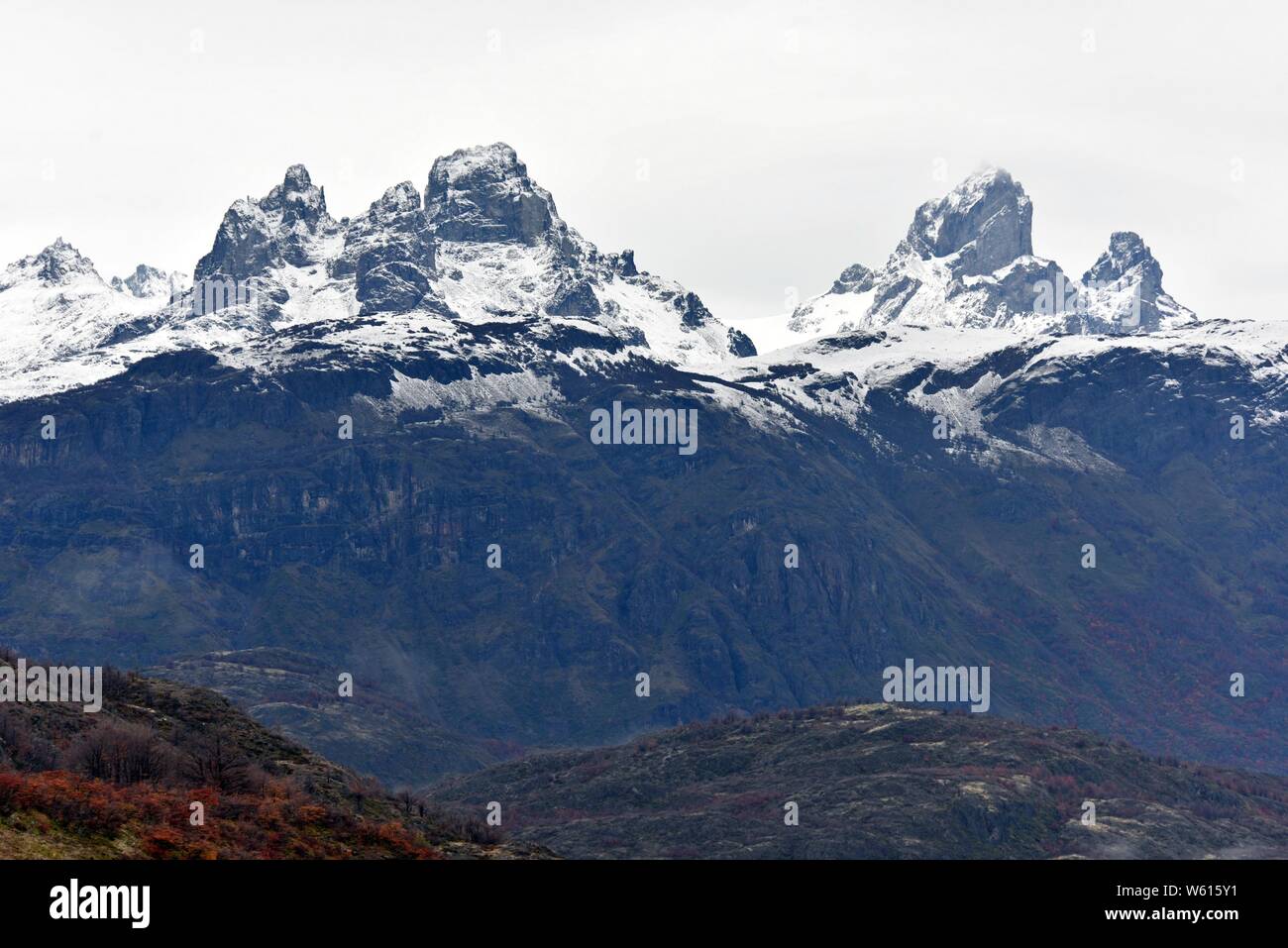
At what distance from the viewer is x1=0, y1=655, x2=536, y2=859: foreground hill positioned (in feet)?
349

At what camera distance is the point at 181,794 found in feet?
424

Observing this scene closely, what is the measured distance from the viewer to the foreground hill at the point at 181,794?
106500 mm
